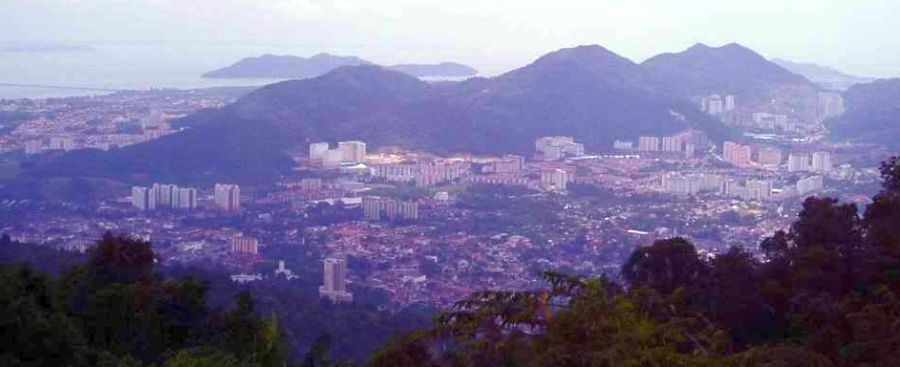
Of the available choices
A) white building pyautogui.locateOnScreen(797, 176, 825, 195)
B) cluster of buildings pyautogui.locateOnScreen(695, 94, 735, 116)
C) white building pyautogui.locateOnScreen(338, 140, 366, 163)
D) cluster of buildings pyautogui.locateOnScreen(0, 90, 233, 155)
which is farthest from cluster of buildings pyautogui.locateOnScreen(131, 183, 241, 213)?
cluster of buildings pyautogui.locateOnScreen(695, 94, 735, 116)

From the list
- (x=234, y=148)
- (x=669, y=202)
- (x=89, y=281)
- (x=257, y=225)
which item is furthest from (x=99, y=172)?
(x=89, y=281)

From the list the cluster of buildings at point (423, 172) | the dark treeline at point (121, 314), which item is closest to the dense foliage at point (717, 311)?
the dark treeline at point (121, 314)

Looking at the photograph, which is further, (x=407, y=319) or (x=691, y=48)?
(x=691, y=48)

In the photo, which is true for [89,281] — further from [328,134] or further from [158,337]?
[328,134]

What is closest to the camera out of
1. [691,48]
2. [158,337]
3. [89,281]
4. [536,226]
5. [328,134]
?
[158,337]

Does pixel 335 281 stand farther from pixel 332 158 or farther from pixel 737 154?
pixel 737 154

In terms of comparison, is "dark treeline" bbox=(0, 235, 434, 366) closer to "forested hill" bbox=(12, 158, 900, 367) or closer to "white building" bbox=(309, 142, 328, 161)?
"forested hill" bbox=(12, 158, 900, 367)
